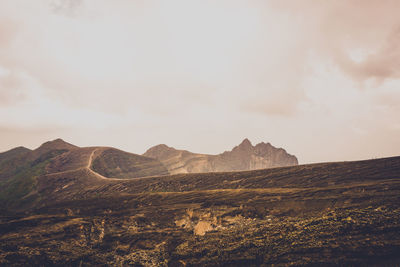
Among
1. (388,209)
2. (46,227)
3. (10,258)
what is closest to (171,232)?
(10,258)

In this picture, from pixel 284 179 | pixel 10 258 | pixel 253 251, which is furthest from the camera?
pixel 284 179

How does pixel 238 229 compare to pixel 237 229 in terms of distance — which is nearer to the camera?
pixel 238 229

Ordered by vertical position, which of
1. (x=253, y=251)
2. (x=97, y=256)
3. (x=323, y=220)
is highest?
(x=323, y=220)

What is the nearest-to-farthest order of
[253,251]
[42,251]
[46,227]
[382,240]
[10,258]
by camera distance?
[382,240], [253,251], [10,258], [42,251], [46,227]

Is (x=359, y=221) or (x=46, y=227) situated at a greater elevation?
(x=359, y=221)

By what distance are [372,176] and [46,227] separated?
10297 centimetres

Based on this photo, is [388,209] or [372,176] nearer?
[388,209]

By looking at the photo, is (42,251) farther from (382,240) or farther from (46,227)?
(382,240)

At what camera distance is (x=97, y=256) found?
40062 mm

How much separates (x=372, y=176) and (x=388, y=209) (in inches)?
1852

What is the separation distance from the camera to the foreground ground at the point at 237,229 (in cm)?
2856

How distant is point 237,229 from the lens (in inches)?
1718

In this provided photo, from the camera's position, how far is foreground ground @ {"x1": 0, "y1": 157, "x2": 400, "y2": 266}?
28.6m

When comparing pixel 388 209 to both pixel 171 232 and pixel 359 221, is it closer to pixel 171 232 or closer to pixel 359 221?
pixel 359 221
